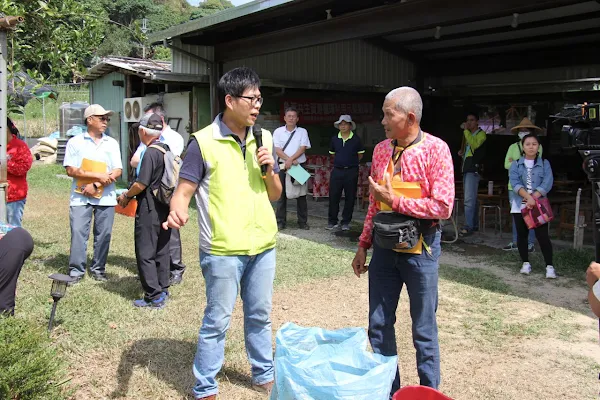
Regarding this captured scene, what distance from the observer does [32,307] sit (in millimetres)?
4961

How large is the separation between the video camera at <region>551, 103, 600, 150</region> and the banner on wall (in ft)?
35.4

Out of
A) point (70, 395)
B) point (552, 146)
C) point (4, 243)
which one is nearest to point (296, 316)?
point (70, 395)

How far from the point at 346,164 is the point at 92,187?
172 inches

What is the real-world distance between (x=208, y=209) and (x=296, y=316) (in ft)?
7.00

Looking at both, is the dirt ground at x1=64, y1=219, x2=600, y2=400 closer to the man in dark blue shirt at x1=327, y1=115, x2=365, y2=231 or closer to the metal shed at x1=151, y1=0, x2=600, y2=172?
the man in dark blue shirt at x1=327, y1=115, x2=365, y2=231

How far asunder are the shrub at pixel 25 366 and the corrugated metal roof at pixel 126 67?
8619mm

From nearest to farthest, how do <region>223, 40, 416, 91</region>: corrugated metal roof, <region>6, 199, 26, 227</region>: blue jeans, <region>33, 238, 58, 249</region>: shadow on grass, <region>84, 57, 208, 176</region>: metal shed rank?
<region>6, 199, 26, 227</region>: blue jeans, <region>33, 238, 58, 249</region>: shadow on grass, <region>223, 40, 416, 91</region>: corrugated metal roof, <region>84, 57, 208, 176</region>: metal shed

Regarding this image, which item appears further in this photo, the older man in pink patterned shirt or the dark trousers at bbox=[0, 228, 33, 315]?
the dark trousers at bbox=[0, 228, 33, 315]

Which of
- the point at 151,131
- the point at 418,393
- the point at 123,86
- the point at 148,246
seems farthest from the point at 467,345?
the point at 123,86

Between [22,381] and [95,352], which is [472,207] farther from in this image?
[22,381]

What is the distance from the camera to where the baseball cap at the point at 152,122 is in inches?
203

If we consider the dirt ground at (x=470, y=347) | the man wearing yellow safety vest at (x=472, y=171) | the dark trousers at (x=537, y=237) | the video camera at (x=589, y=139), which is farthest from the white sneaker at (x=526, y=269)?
the video camera at (x=589, y=139)

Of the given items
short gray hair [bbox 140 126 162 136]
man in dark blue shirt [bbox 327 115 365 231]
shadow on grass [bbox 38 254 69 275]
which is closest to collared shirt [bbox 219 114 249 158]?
short gray hair [bbox 140 126 162 136]

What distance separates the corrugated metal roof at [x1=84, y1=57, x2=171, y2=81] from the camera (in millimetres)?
11963
